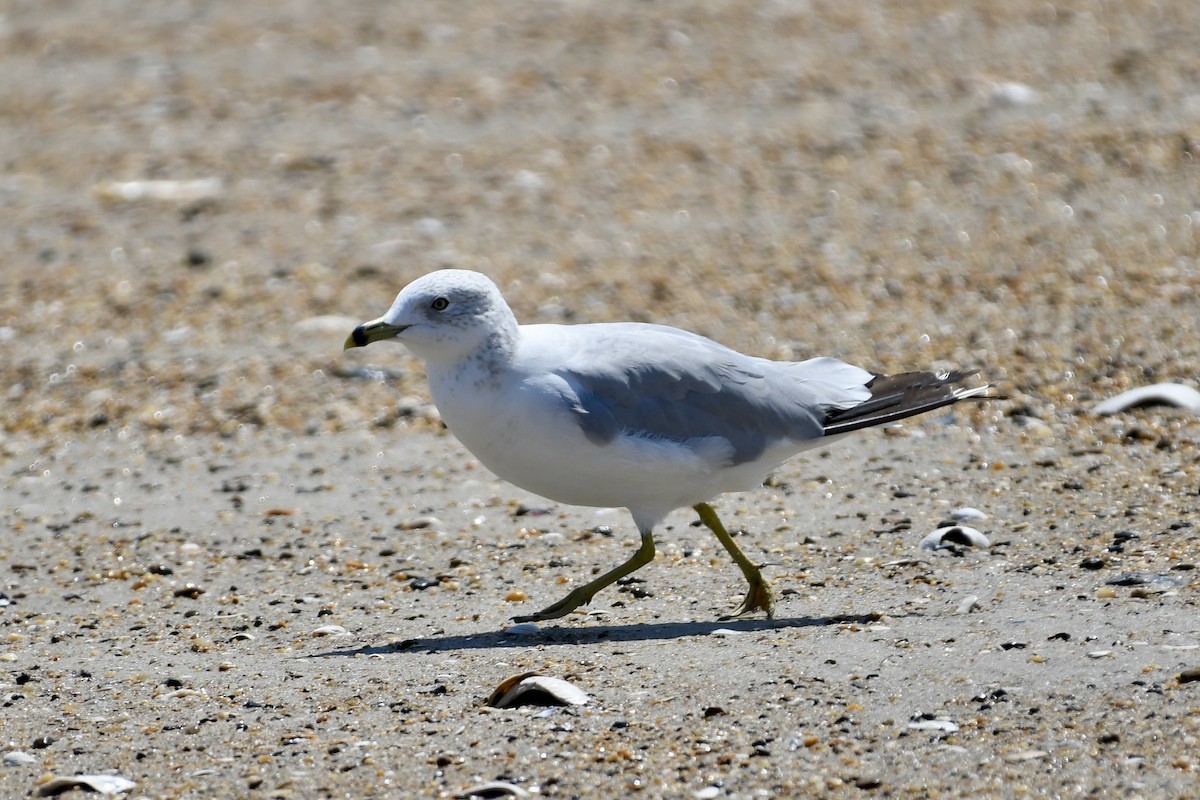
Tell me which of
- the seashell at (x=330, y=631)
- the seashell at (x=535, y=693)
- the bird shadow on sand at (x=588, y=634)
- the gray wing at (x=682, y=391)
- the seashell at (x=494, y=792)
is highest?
the gray wing at (x=682, y=391)

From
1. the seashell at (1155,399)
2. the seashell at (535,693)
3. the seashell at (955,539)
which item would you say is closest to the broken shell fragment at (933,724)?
the seashell at (535,693)

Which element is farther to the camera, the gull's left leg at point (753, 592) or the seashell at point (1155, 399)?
the seashell at point (1155, 399)

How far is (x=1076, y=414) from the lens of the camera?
6695 millimetres

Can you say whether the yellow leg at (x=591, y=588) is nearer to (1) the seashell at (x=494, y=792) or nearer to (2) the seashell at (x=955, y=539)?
(2) the seashell at (x=955, y=539)

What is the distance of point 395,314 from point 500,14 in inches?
330

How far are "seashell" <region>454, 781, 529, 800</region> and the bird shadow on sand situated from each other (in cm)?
108

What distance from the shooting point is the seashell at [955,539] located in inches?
214

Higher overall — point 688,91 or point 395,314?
point 395,314

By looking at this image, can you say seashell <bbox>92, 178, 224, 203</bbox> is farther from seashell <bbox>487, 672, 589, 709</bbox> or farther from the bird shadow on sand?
seashell <bbox>487, 672, 589, 709</bbox>

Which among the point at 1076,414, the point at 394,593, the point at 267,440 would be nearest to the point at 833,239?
the point at 1076,414

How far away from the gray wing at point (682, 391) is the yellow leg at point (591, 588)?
399mm

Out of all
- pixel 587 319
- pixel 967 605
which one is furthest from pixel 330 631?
pixel 587 319

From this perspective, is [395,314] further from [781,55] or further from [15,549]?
[781,55]

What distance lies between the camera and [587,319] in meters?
8.09
